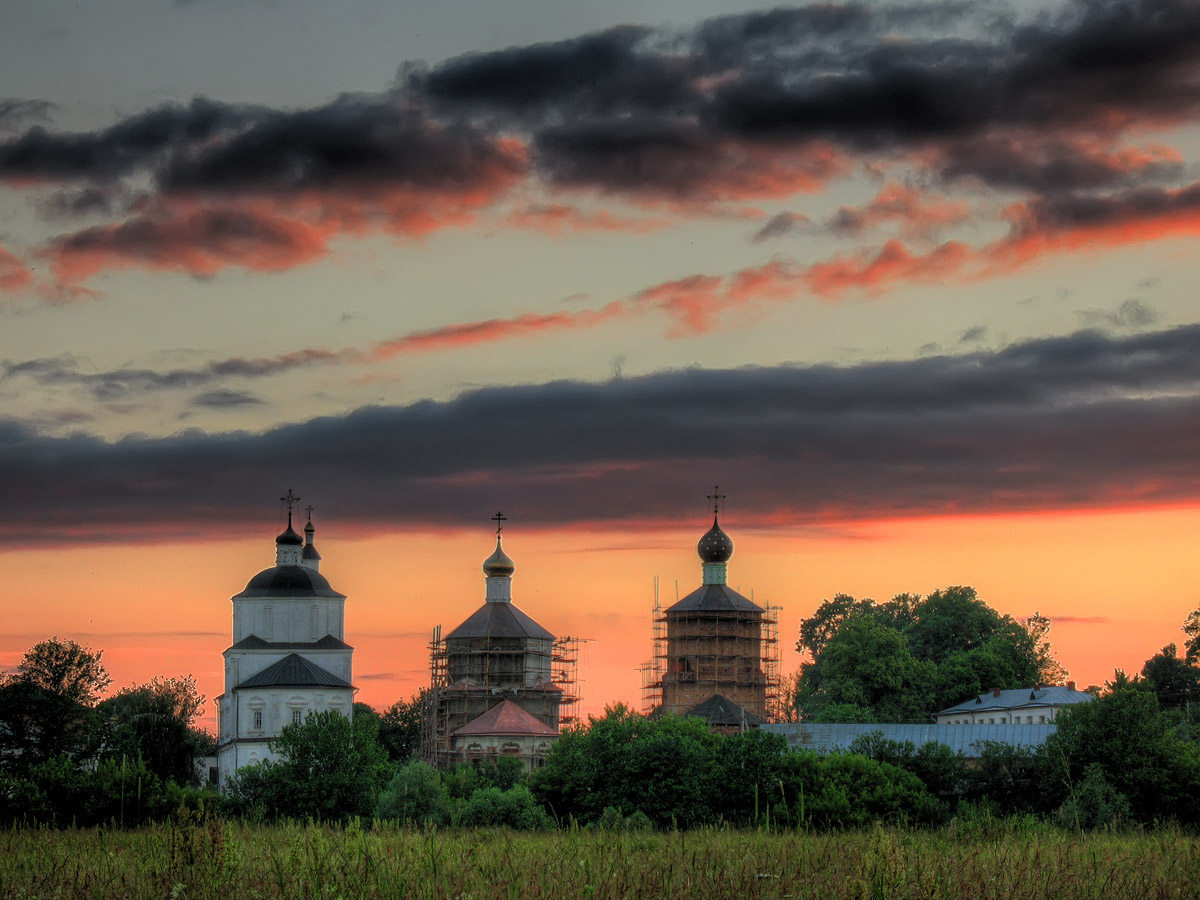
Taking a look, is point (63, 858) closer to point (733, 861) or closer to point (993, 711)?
point (733, 861)

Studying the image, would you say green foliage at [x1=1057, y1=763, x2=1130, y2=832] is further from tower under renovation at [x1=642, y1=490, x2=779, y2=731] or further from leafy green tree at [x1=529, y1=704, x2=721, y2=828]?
tower under renovation at [x1=642, y1=490, x2=779, y2=731]

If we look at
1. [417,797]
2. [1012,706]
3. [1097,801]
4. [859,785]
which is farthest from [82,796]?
[1012,706]

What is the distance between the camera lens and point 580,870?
36.7 feet

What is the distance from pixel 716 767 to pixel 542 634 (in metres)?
42.9

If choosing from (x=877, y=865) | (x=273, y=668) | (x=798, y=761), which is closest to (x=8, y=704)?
(x=273, y=668)

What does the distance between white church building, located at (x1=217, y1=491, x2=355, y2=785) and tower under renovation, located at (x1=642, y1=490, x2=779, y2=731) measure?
19.4 meters

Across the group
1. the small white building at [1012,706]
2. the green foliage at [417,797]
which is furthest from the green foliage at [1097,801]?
the small white building at [1012,706]

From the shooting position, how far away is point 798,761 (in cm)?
4478

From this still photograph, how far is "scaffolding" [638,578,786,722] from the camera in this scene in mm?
90562

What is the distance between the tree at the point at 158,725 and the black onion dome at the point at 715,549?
35.6 meters

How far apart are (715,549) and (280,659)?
95.0 ft

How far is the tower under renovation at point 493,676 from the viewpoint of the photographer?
3214 inches

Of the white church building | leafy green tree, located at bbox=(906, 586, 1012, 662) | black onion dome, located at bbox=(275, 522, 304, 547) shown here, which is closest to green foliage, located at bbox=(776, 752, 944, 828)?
the white church building

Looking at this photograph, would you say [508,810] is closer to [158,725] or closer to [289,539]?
[158,725]
